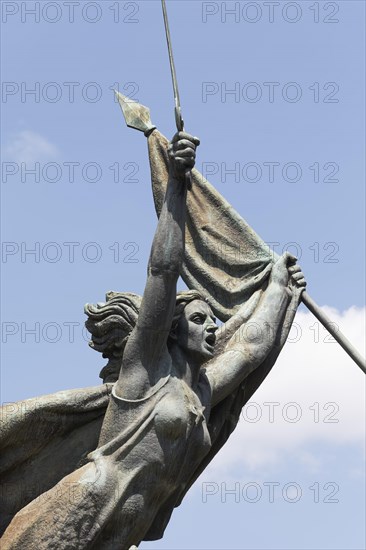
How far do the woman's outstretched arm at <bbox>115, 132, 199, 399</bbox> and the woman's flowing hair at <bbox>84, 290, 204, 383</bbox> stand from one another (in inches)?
13.0

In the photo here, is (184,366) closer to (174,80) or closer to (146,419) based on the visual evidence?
(146,419)

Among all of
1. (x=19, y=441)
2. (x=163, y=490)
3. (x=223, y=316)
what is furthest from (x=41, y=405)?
(x=223, y=316)

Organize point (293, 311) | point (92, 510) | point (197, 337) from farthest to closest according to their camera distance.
Answer: point (293, 311) < point (197, 337) < point (92, 510)

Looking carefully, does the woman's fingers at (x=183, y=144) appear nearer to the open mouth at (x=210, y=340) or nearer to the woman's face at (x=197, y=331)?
the woman's face at (x=197, y=331)

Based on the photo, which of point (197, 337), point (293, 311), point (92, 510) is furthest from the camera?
point (293, 311)

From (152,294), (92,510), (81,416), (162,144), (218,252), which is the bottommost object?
(92,510)

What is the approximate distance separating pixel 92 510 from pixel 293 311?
92.9 inches

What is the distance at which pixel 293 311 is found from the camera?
1035 centimetres

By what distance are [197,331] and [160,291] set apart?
56cm

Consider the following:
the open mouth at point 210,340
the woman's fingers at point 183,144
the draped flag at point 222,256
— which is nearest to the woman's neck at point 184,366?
the open mouth at point 210,340

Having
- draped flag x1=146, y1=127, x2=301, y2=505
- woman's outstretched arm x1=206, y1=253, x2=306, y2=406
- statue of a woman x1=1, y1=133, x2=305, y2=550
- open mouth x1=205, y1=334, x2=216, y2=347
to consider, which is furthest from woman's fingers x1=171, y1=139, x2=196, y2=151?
woman's outstretched arm x1=206, y1=253, x2=306, y2=406

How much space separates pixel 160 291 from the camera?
9.23m

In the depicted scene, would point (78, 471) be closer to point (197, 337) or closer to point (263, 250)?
point (197, 337)

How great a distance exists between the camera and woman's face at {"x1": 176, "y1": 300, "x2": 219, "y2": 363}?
377 inches
